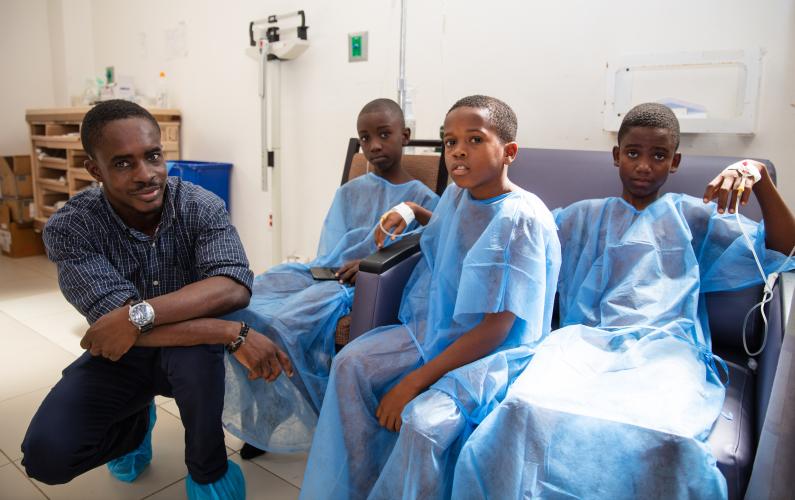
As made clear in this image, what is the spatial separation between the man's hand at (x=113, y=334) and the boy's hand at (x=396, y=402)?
1.85 ft

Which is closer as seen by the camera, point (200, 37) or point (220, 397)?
point (220, 397)

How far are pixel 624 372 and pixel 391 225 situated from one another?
2.46 feet

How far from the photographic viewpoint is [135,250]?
136cm

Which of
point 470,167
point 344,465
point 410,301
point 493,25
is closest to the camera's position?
point 344,465

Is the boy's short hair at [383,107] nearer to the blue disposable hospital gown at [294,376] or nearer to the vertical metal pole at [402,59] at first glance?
the vertical metal pole at [402,59]

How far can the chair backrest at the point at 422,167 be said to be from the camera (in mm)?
2014

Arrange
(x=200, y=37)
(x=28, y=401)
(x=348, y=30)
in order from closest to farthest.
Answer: (x=28, y=401), (x=348, y=30), (x=200, y=37)

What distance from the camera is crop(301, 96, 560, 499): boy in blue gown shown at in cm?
105

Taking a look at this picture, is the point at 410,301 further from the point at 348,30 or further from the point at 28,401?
the point at 348,30

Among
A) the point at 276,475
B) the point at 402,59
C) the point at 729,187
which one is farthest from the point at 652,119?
the point at 276,475

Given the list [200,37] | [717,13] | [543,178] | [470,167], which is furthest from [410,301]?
[200,37]

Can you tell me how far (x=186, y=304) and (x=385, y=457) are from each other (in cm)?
56

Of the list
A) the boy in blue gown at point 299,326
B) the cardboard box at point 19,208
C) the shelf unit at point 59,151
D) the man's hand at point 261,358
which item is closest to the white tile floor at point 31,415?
the boy in blue gown at point 299,326

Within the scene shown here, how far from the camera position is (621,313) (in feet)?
4.34
